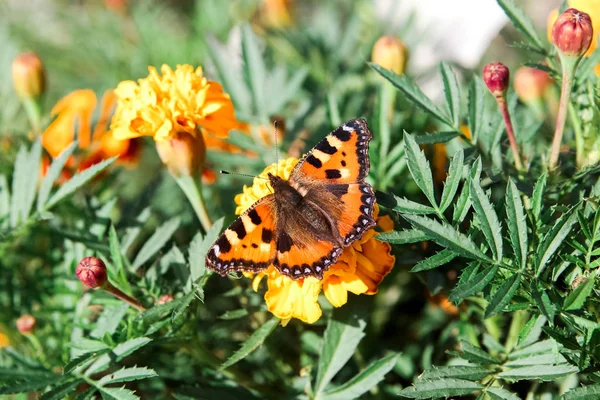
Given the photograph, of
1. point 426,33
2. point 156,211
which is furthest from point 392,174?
point 426,33

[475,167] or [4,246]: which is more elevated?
[475,167]

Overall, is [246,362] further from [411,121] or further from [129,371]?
[411,121]

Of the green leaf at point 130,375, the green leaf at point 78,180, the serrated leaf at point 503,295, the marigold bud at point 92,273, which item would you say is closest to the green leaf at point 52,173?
the green leaf at point 78,180

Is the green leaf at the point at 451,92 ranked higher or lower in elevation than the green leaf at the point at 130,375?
higher

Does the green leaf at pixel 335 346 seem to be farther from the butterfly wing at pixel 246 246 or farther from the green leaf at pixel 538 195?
the green leaf at pixel 538 195

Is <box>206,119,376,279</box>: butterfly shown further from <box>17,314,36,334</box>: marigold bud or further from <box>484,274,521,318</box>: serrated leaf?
<box>17,314,36,334</box>: marigold bud

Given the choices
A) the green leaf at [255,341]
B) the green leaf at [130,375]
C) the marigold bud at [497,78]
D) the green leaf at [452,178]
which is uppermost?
the marigold bud at [497,78]

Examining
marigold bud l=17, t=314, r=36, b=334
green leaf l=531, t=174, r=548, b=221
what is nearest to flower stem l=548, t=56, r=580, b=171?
green leaf l=531, t=174, r=548, b=221
